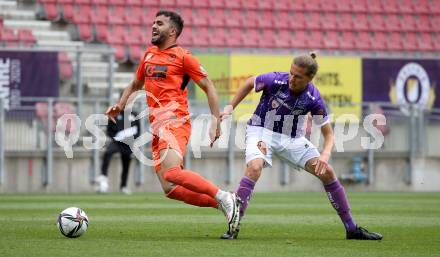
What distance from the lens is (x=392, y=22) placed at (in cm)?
2780

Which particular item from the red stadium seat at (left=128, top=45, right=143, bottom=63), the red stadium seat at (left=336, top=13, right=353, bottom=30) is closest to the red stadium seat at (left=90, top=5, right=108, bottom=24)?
the red stadium seat at (left=128, top=45, right=143, bottom=63)

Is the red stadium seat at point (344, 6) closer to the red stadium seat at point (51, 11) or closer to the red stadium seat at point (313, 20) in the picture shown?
the red stadium seat at point (313, 20)

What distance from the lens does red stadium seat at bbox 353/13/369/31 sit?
27250mm

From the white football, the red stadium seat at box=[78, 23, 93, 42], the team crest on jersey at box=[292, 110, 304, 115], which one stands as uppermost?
the red stadium seat at box=[78, 23, 93, 42]

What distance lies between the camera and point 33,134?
20359mm

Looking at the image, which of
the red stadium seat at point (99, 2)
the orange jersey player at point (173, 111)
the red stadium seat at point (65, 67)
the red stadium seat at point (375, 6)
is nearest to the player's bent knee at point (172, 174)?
the orange jersey player at point (173, 111)

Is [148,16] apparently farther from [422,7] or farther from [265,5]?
[422,7]

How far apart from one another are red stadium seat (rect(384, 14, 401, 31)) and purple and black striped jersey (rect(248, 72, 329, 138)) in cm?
1832

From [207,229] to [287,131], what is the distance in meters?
1.56

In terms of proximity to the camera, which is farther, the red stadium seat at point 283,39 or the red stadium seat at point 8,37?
the red stadium seat at point 283,39

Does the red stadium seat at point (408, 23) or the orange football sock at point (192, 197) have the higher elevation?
the red stadium seat at point (408, 23)

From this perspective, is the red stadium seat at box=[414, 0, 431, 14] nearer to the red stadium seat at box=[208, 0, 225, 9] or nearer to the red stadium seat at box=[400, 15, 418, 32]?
the red stadium seat at box=[400, 15, 418, 32]

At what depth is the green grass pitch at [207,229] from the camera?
8305mm

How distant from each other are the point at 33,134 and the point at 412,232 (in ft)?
37.2
